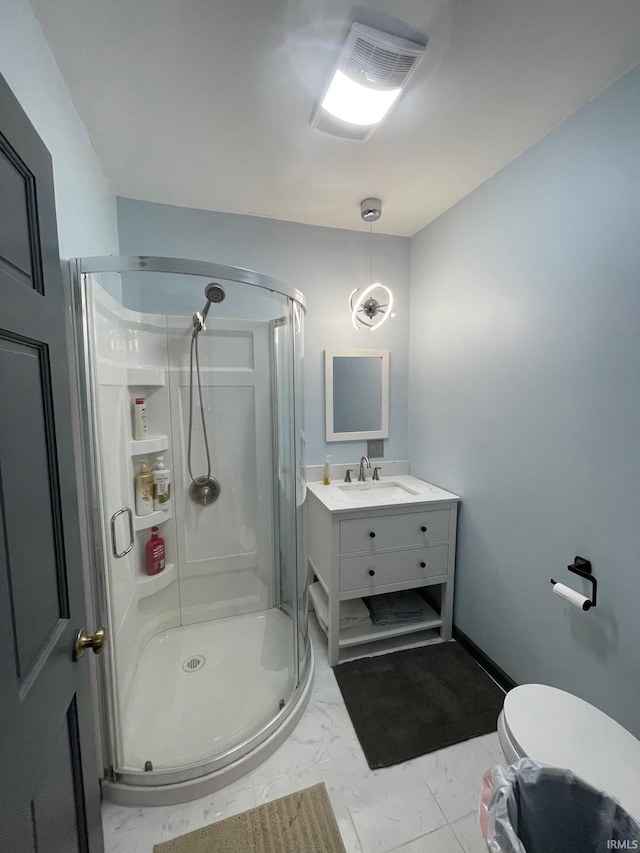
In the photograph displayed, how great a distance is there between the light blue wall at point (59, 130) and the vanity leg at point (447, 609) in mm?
2318

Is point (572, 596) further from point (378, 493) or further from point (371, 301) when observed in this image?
point (371, 301)

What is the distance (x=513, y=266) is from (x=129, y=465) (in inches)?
78.7

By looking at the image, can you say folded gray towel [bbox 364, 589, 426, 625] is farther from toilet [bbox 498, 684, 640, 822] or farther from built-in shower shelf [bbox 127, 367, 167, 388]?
built-in shower shelf [bbox 127, 367, 167, 388]

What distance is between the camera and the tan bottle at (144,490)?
1.61 meters

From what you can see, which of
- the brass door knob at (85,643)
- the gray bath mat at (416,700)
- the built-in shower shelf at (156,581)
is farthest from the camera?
the built-in shower shelf at (156,581)

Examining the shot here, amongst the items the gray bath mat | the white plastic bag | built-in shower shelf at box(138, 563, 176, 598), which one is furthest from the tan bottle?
the white plastic bag

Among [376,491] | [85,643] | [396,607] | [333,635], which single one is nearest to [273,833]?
[333,635]

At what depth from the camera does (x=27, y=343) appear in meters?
0.61

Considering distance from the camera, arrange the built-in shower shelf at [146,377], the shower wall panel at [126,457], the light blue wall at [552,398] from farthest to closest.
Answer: the built-in shower shelf at [146,377] < the shower wall panel at [126,457] < the light blue wall at [552,398]

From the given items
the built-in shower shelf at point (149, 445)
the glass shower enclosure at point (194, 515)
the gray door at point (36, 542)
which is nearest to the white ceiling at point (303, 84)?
the glass shower enclosure at point (194, 515)

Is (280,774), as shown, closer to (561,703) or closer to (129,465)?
(561,703)

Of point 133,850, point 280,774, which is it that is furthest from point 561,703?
point 133,850

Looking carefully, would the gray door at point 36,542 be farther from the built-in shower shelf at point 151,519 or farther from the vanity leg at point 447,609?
the vanity leg at point 447,609

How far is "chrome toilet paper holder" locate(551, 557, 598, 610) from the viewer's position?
46.4 inches
